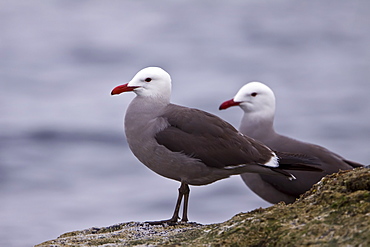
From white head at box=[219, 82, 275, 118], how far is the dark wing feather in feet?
12.7

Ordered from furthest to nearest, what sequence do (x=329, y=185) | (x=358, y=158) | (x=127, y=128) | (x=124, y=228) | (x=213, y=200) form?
(x=358, y=158), (x=213, y=200), (x=127, y=128), (x=124, y=228), (x=329, y=185)

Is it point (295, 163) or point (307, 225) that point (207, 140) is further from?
point (307, 225)

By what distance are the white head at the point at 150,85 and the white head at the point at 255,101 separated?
353 cm

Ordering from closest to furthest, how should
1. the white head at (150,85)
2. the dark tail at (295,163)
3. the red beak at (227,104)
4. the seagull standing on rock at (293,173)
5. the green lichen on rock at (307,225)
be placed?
1. the green lichen on rock at (307,225)
2. the dark tail at (295,163)
3. the white head at (150,85)
4. the seagull standing on rock at (293,173)
5. the red beak at (227,104)

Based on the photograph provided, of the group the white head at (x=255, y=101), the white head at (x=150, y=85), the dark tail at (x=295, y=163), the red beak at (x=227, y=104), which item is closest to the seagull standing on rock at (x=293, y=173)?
the white head at (x=255, y=101)

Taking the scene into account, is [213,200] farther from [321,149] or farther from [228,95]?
[228,95]

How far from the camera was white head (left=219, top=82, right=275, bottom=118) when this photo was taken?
11406 millimetres

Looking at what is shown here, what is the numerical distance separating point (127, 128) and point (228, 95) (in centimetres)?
1515

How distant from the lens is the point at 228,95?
22.3 metres

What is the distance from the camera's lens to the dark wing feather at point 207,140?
711cm

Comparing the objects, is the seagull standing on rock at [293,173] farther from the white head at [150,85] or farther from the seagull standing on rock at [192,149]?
the white head at [150,85]

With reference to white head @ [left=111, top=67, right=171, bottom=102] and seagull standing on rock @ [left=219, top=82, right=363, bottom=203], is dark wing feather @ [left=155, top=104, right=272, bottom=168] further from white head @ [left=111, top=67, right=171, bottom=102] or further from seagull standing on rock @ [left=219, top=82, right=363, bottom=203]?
seagull standing on rock @ [left=219, top=82, right=363, bottom=203]

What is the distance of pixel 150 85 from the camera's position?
7.90m

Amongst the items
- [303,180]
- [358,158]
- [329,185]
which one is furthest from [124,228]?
[358,158]
